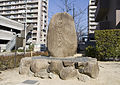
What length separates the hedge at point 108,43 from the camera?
9.89 m

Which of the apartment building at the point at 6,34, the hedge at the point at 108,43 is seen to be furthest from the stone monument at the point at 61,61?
the apartment building at the point at 6,34

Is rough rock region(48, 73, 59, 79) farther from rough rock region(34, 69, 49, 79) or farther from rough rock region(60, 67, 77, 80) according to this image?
rough rock region(60, 67, 77, 80)

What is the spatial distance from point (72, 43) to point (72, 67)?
5.37 feet

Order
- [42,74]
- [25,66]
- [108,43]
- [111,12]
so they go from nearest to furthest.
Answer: [42,74] < [25,66] < [108,43] < [111,12]

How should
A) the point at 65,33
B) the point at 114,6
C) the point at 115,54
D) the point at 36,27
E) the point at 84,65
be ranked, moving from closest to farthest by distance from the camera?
the point at 84,65
the point at 65,33
the point at 115,54
the point at 114,6
the point at 36,27

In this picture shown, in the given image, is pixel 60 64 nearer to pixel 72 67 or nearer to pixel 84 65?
pixel 72 67

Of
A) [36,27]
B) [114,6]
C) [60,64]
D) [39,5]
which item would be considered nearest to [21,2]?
[39,5]

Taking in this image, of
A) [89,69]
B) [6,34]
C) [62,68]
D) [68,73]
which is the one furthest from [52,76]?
[6,34]

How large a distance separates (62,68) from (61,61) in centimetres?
29

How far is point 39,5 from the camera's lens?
40.2 m

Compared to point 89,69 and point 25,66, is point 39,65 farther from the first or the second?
point 89,69

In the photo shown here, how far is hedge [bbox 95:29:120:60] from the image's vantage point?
9.89 meters

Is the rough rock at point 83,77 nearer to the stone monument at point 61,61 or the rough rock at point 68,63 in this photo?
the stone monument at point 61,61

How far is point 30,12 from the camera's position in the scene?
40906 mm
